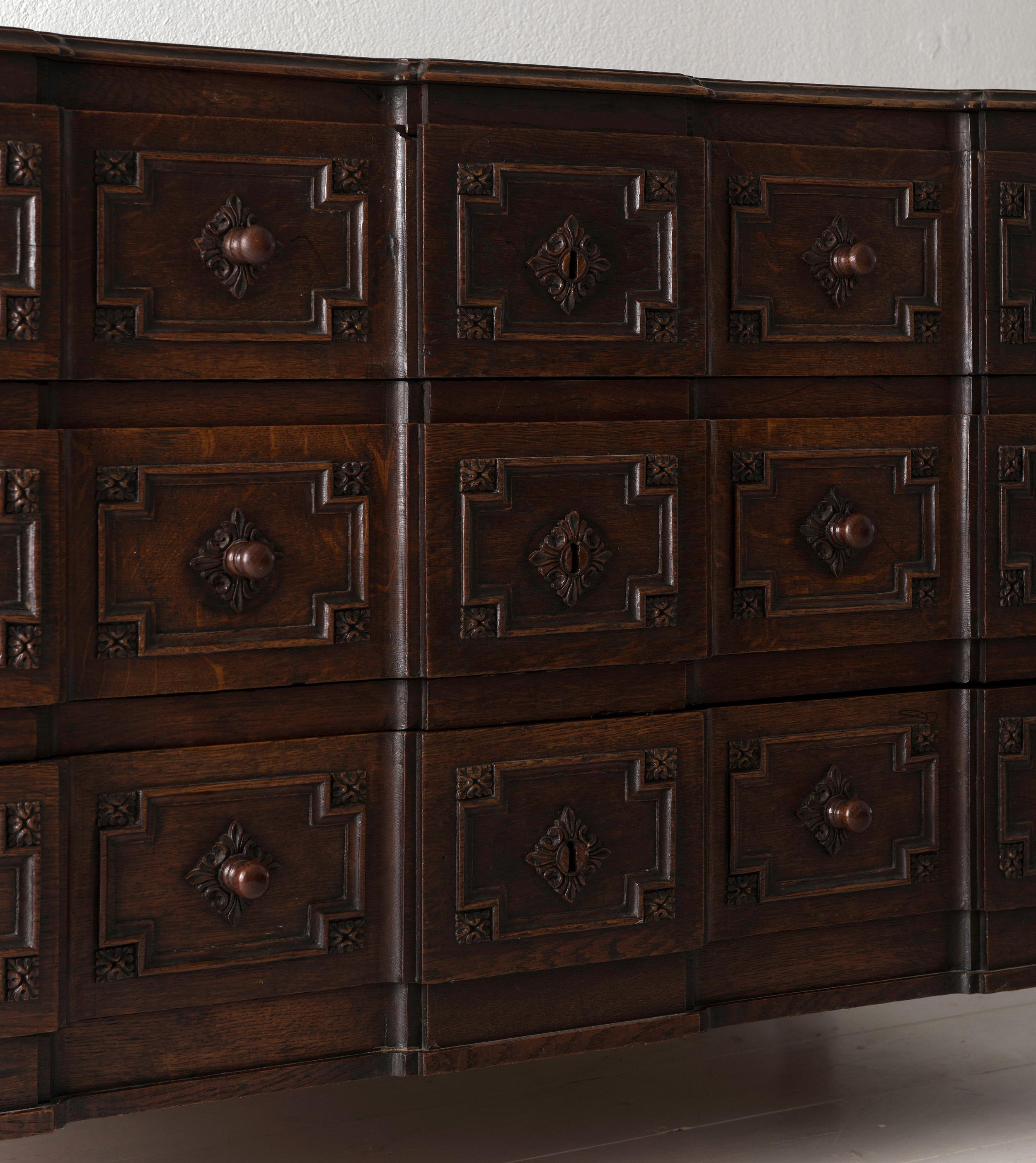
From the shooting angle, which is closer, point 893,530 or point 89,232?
point 89,232

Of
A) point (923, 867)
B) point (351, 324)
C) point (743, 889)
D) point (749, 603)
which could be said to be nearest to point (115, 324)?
point (351, 324)

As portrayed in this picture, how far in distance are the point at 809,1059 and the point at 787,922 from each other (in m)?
0.56

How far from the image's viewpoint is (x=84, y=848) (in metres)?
1.30

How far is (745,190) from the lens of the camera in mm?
1471

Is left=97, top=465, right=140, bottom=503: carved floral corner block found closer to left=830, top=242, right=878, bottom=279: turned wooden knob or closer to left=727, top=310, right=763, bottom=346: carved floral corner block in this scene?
left=727, top=310, right=763, bottom=346: carved floral corner block

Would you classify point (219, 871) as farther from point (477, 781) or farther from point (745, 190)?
point (745, 190)

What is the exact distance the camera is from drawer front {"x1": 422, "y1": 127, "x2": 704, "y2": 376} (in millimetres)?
1362

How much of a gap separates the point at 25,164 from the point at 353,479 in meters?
0.36

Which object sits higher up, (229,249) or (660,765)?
(229,249)

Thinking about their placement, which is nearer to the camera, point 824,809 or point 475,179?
point 475,179

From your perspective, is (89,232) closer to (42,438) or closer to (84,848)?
(42,438)

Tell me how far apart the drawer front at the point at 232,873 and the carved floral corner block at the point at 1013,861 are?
615mm

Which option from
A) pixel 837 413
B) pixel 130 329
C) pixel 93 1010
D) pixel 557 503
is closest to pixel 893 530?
pixel 837 413

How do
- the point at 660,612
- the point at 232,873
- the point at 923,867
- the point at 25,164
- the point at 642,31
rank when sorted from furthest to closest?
the point at 642,31 → the point at 923,867 → the point at 660,612 → the point at 232,873 → the point at 25,164
